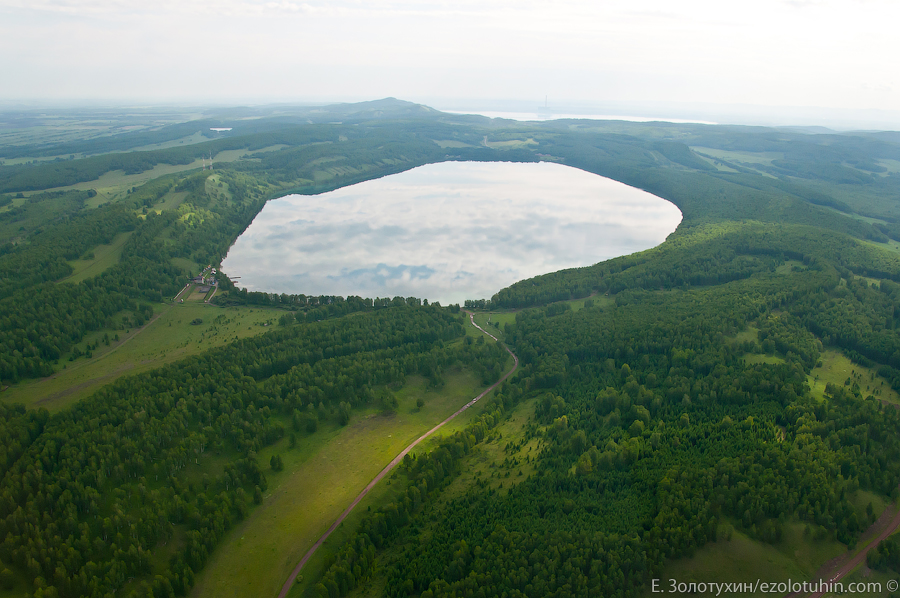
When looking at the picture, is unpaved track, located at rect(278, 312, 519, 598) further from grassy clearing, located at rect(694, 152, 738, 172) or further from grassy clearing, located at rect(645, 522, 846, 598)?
grassy clearing, located at rect(694, 152, 738, 172)

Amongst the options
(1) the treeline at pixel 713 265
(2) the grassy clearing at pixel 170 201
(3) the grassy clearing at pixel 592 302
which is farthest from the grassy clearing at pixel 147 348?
(2) the grassy clearing at pixel 170 201

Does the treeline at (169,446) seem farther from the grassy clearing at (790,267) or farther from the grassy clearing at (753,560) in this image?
the grassy clearing at (790,267)

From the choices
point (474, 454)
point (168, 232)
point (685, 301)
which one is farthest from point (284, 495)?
point (168, 232)

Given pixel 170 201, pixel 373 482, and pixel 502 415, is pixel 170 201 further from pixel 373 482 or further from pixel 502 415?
pixel 373 482

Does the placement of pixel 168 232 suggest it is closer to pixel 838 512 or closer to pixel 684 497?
pixel 684 497

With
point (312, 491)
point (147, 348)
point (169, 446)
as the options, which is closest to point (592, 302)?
point (312, 491)
